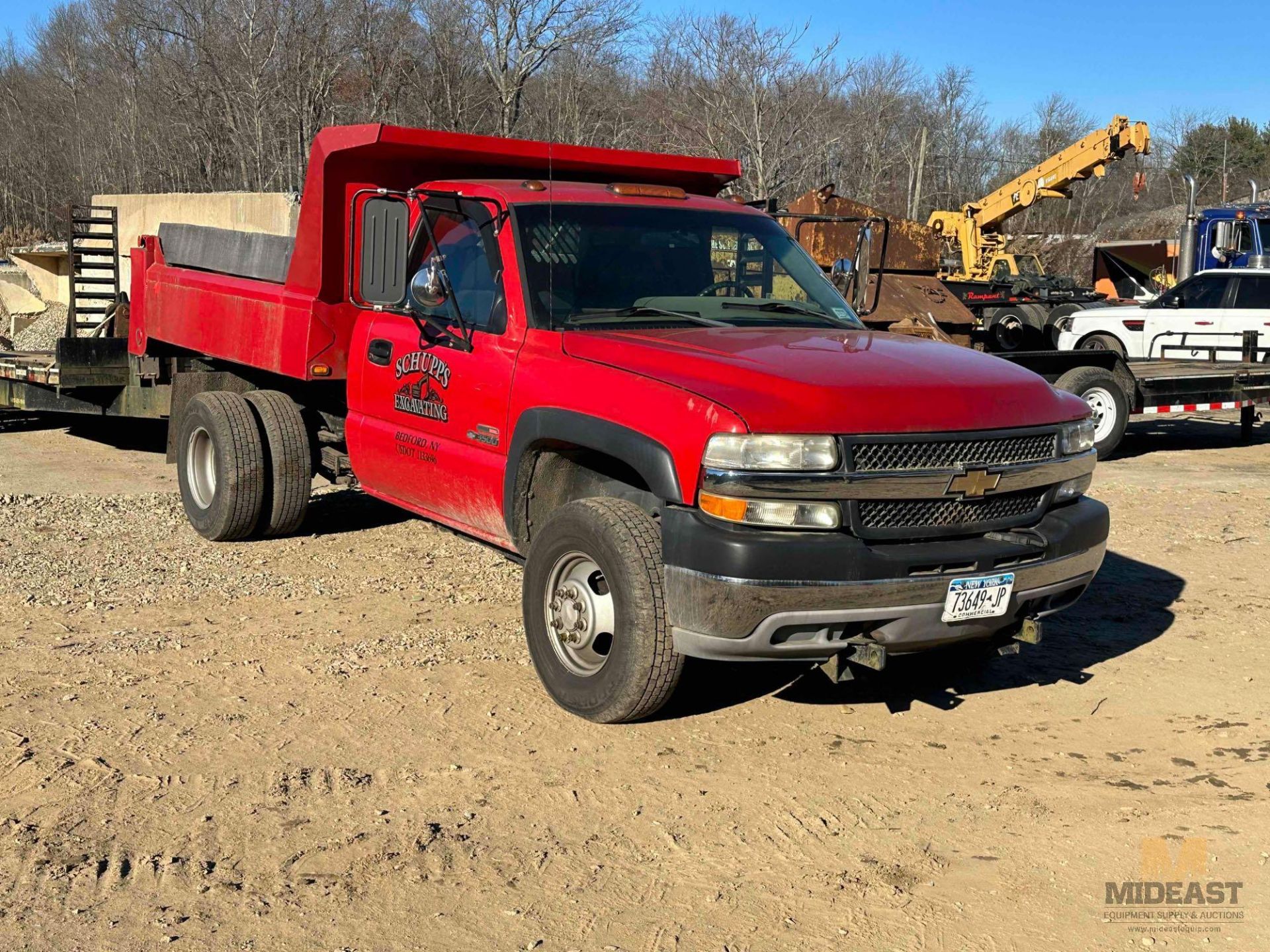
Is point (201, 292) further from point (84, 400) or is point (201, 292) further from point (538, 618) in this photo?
point (538, 618)

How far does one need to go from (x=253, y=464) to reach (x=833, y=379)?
4217 mm

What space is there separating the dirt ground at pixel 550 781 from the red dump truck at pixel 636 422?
452mm

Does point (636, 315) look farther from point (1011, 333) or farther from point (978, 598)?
point (1011, 333)

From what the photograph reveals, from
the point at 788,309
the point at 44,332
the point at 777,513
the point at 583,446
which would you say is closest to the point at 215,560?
the point at 583,446

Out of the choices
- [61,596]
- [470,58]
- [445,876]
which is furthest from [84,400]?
[470,58]

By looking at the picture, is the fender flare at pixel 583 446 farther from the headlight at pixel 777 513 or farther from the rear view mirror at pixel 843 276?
the rear view mirror at pixel 843 276

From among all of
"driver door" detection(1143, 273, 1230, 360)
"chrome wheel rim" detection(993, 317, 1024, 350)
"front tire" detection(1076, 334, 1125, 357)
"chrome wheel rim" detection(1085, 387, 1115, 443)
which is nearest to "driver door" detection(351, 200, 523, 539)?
"chrome wheel rim" detection(1085, 387, 1115, 443)

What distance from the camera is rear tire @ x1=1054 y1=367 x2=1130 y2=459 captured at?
12.1 meters

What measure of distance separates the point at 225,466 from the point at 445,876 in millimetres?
4381

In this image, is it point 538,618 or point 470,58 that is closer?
point 538,618

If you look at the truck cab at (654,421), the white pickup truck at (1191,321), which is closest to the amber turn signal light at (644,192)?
the truck cab at (654,421)

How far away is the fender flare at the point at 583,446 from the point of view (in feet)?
14.6

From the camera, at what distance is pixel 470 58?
→ 2956cm

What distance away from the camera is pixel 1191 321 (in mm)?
15359
